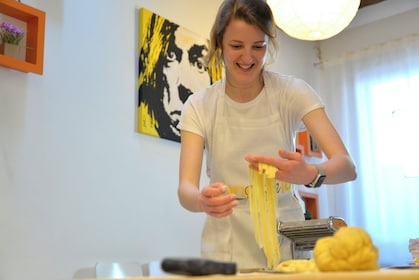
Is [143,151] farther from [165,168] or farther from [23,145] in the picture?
[23,145]

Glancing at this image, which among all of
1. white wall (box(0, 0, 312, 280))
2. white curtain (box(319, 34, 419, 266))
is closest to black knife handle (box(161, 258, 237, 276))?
white wall (box(0, 0, 312, 280))

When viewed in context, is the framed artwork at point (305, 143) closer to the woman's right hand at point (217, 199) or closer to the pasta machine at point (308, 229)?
the pasta machine at point (308, 229)

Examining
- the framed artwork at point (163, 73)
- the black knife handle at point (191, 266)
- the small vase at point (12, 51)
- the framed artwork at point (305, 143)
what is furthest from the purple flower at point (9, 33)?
the framed artwork at point (305, 143)

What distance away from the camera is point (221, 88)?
1523 mm

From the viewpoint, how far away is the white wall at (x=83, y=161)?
210cm

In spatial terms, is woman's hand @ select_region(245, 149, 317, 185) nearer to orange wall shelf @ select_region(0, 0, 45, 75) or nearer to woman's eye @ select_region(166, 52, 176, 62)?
orange wall shelf @ select_region(0, 0, 45, 75)

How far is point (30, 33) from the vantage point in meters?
2.19

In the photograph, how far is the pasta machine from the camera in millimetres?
1207

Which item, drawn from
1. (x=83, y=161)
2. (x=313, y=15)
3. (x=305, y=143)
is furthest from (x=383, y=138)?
(x=83, y=161)

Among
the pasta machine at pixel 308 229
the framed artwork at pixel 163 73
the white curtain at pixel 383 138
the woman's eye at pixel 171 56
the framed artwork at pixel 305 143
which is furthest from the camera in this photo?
the framed artwork at pixel 305 143

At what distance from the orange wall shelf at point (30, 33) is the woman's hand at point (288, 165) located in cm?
137

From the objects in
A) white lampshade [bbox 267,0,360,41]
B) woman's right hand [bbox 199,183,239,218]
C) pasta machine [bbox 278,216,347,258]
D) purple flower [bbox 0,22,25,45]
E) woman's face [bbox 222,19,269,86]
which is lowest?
pasta machine [bbox 278,216,347,258]

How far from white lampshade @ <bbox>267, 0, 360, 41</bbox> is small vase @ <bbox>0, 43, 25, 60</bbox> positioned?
1.20 metres

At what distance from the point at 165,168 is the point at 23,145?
859mm
